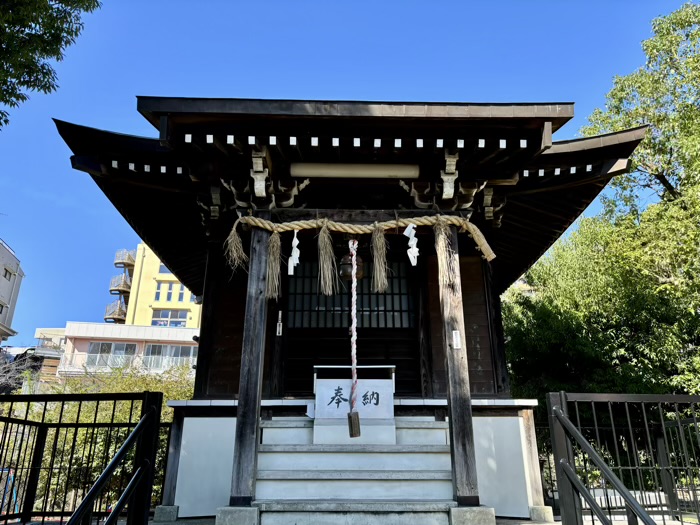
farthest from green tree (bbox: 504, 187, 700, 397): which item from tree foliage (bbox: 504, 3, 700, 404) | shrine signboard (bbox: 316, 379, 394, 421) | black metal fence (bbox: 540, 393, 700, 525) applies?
shrine signboard (bbox: 316, 379, 394, 421)

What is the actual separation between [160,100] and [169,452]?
4187mm

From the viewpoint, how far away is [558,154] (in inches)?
226

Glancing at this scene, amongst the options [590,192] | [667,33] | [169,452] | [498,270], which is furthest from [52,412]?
[667,33]

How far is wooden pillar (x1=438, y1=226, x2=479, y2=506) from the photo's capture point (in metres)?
4.55

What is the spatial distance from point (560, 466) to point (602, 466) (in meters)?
0.59

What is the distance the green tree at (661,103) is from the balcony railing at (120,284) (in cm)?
4509

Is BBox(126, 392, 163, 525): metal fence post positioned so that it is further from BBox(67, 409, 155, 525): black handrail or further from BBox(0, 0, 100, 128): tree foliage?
BBox(0, 0, 100, 128): tree foliage

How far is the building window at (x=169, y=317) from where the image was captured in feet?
149

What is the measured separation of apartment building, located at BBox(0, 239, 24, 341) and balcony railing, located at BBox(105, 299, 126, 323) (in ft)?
45.3

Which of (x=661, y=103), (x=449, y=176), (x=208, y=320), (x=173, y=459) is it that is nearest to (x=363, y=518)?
(x=173, y=459)

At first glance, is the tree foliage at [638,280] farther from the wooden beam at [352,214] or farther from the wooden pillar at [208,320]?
the wooden pillar at [208,320]

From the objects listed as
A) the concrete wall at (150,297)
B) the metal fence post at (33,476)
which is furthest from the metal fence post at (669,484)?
the concrete wall at (150,297)

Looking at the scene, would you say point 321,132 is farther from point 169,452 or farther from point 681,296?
point 681,296

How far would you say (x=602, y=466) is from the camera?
142 inches
